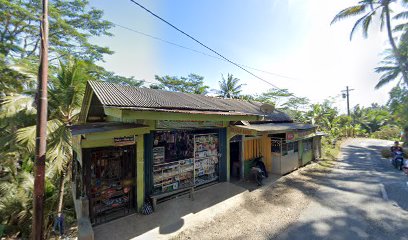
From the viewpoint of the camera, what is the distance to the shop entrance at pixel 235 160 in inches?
382

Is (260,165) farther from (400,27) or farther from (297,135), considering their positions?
(400,27)

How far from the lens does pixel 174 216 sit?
→ 5898mm

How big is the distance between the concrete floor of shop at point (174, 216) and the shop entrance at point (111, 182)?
432 millimetres

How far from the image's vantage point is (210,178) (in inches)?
327

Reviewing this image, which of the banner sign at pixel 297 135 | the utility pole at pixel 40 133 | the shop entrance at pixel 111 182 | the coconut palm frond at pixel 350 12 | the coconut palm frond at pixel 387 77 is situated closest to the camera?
the utility pole at pixel 40 133

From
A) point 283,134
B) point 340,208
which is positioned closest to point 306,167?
point 283,134

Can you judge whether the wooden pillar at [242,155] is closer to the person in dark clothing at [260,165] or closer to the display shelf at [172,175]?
the person in dark clothing at [260,165]

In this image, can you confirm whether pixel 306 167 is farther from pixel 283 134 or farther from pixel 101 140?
pixel 101 140

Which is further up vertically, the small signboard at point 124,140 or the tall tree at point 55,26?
the tall tree at point 55,26

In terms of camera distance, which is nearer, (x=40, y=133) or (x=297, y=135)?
(x=40, y=133)

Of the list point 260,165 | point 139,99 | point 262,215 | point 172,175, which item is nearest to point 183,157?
point 172,175

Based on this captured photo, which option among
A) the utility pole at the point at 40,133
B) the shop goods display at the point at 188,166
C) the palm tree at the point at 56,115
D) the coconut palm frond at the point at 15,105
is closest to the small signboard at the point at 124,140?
the shop goods display at the point at 188,166

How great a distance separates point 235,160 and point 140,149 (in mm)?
5450

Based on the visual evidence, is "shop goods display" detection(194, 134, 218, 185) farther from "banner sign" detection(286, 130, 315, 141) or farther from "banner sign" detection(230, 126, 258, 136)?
"banner sign" detection(286, 130, 315, 141)
